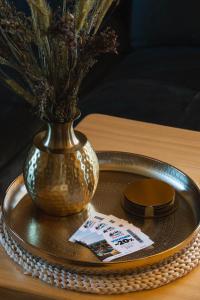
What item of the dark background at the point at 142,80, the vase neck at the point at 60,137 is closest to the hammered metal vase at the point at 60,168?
the vase neck at the point at 60,137

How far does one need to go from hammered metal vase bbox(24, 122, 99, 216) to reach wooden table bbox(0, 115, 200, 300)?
0.47ft

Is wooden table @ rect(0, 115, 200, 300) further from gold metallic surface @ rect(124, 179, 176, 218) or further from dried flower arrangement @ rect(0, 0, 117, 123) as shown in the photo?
dried flower arrangement @ rect(0, 0, 117, 123)

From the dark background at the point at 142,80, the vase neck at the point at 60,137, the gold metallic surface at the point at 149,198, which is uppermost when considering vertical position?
the vase neck at the point at 60,137

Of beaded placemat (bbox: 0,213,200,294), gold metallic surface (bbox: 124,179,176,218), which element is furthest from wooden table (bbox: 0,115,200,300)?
gold metallic surface (bbox: 124,179,176,218)

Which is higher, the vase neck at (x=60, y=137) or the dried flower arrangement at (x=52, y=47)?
the dried flower arrangement at (x=52, y=47)

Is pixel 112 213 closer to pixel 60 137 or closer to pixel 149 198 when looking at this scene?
pixel 149 198

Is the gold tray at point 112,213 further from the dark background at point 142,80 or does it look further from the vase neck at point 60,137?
the dark background at point 142,80

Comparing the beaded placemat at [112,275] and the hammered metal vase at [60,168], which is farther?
the hammered metal vase at [60,168]

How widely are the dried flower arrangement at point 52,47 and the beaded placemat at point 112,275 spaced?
0.27m

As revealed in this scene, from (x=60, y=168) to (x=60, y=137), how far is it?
2.3 inches

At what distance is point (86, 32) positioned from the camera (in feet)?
3.17

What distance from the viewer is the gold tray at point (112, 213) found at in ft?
3.26

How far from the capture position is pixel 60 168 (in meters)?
1.06

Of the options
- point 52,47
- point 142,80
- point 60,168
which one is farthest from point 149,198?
point 142,80
